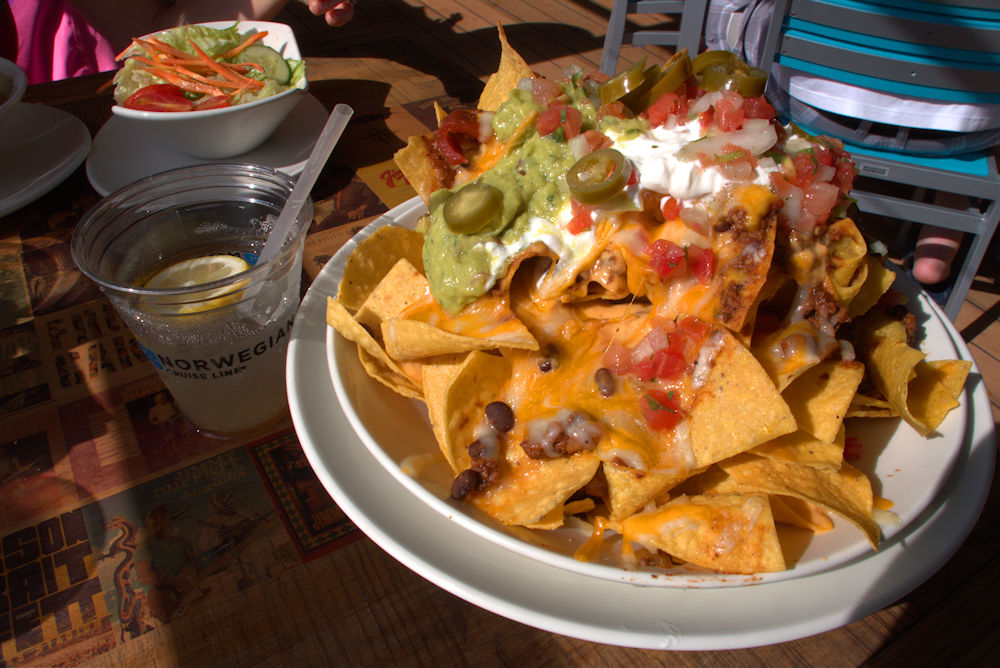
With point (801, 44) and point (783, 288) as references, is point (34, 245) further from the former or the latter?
point (801, 44)

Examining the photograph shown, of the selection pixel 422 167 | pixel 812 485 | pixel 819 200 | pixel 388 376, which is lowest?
pixel 388 376

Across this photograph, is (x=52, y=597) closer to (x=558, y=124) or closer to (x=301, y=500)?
(x=301, y=500)

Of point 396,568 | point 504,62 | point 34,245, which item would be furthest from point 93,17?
point 396,568

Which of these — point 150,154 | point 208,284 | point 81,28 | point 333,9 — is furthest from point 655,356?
point 81,28

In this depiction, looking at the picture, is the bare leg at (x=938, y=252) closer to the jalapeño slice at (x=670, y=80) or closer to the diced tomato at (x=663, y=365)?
the jalapeño slice at (x=670, y=80)

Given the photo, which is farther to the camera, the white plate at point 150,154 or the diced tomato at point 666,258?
the white plate at point 150,154

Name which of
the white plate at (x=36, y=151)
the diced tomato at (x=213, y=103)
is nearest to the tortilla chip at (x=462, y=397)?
the diced tomato at (x=213, y=103)
